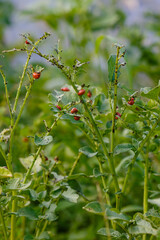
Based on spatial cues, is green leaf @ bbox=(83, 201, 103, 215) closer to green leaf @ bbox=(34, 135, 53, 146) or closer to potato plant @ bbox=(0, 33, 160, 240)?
potato plant @ bbox=(0, 33, 160, 240)

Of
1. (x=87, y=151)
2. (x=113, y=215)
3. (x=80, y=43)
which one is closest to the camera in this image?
(x=113, y=215)

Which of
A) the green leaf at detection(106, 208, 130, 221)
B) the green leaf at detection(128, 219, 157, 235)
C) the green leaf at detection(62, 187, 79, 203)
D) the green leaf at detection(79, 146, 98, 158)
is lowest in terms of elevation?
the green leaf at detection(128, 219, 157, 235)

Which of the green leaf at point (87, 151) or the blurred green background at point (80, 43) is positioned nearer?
the green leaf at point (87, 151)

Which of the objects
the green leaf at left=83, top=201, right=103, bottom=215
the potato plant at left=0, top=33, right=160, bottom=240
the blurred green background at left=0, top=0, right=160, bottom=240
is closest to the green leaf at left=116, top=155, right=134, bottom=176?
the potato plant at left=0, top=33, right=160, bottom=240

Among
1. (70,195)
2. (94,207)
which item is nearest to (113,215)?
(94,207)

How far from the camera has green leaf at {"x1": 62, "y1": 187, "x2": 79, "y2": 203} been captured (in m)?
0.57

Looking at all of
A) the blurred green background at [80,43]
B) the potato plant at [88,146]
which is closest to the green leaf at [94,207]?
the potato plant at [88,146]

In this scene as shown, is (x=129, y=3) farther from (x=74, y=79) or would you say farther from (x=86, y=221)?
(x=74, y=79)

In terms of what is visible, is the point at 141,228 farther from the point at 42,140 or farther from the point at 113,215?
the point at 42,140

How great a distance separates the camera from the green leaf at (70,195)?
22.5 inches

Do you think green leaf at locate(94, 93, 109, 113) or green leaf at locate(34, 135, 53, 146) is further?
green leaf at locate(94, 93, 109, 113)

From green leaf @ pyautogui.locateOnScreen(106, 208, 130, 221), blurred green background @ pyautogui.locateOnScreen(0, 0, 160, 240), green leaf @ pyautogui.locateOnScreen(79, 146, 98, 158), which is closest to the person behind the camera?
green leaf @ pyautogui.locateOnScreen(106, 208, 130, 221)

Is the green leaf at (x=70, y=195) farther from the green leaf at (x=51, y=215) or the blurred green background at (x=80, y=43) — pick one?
the blurred green background at (x=80, y=43)

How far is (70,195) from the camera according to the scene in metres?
0.59
